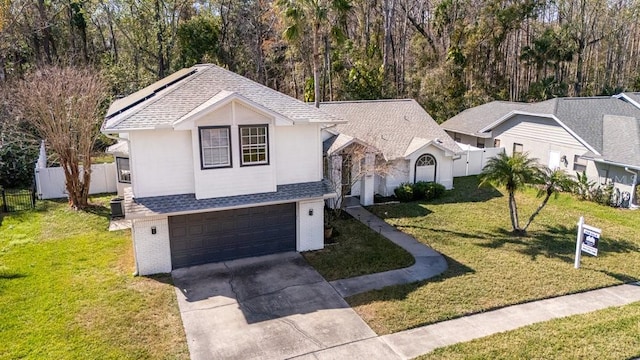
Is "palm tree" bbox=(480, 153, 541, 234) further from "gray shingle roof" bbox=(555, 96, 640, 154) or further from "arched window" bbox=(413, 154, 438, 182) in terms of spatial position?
"gray shingle roof" bbox=(555, 96, 640, 154)

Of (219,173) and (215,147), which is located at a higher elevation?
(215,147)

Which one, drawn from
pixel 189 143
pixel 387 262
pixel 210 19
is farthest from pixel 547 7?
pixel 189 143

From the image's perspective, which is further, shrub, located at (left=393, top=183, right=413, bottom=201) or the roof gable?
shrub, located at (left=393, top=183, right=413, bottom=201)

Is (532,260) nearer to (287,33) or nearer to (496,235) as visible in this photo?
(496,235)

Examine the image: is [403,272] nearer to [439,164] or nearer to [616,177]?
[439,164]

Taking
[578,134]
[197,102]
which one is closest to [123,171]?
[197,102]

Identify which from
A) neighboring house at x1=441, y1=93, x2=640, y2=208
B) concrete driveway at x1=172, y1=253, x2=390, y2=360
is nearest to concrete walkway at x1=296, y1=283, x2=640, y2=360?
concrete driveway at x1=172, y1=253, x2=390, y2=360

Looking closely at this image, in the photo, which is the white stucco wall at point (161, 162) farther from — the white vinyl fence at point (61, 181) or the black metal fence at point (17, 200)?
the white vinyl fence at point (61, 181)

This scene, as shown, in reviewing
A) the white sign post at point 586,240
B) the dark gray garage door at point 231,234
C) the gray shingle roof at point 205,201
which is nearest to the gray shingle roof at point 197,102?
the gray shingle roof at point 205,201
